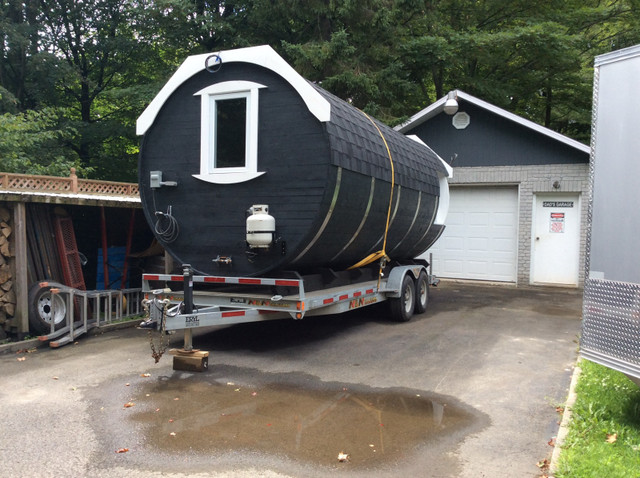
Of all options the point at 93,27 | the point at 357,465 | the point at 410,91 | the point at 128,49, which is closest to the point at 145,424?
the point at 357,465

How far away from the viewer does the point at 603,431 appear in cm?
442

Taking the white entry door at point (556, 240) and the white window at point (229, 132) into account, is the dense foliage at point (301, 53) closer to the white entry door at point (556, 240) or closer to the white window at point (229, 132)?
the white entry door at point (556, 240)

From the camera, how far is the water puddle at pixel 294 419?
4273 millimetres

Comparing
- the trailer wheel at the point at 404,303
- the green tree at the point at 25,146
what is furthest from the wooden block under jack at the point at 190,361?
the green tree at the point at 25,146

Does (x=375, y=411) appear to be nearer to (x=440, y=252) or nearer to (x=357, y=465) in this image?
(x=357, y=465)

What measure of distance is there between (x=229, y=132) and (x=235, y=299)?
2.23 meters

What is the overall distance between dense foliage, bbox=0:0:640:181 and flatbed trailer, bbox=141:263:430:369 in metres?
7.13

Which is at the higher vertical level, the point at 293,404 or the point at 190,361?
the point at 190,361

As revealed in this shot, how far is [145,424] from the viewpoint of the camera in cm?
473

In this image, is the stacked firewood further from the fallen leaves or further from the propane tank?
the fallen leaves

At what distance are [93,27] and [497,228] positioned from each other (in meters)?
16.7

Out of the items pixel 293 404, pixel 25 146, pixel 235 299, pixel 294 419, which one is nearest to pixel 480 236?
pixel 235 299

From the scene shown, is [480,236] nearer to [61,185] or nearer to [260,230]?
[260,230]

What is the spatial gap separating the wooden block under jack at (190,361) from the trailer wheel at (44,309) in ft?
8.41
